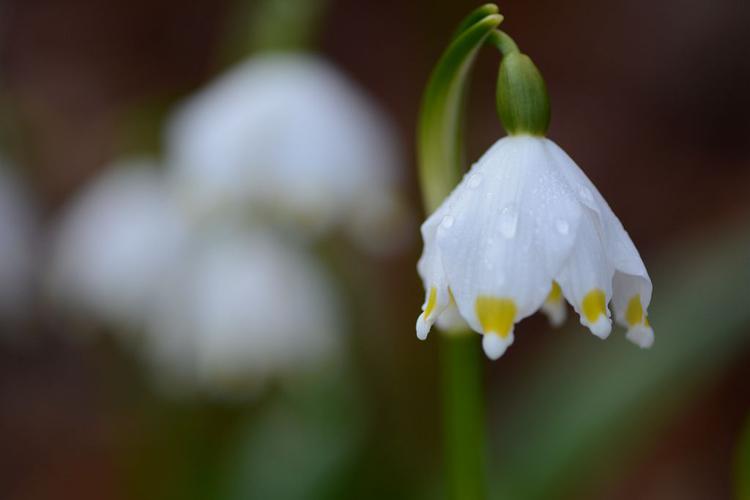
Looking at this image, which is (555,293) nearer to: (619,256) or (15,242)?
(619,256)

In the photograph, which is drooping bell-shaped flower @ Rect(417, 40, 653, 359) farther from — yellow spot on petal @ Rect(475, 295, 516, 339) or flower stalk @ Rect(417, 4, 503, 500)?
flower stalk @ Rect(417, 4, 503, 500)

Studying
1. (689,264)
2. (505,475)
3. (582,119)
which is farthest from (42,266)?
(582,119)

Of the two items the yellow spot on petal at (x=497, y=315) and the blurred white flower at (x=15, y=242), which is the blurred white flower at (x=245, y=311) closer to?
the blurred white flower at (x=15, y=242)

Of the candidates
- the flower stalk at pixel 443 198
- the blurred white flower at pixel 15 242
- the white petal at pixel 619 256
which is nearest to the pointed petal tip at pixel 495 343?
the white petal at pixel 619 256

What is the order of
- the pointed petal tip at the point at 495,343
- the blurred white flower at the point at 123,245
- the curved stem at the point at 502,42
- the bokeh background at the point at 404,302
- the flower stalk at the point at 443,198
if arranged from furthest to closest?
the blurred white flower at the point at 123,245 → the bokeh background at the point at 404,302 → the flower stalk at the point at 443,198 → the curved stem at the point at 502,42 → the pointed petal tip at the point at 495,343

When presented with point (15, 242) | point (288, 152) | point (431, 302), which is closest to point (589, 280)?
point (431, 302)

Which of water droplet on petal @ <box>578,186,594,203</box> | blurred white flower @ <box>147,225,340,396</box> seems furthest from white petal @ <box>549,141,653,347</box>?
blurred white flower @ <box>147,225,340,396</box>
